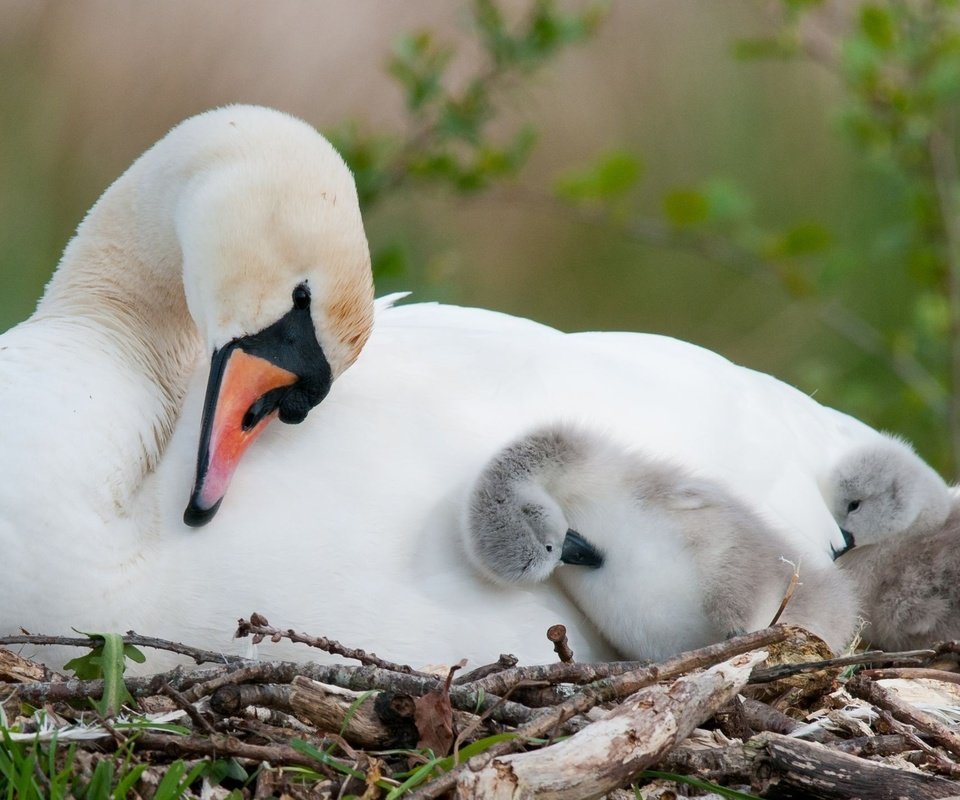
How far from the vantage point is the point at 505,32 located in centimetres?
639

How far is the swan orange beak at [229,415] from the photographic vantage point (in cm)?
329

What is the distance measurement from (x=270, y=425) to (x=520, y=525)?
697 mm

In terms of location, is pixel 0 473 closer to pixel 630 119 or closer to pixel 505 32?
pixel 505 32

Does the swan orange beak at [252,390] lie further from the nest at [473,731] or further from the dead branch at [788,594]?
the dead branch at [788,594]

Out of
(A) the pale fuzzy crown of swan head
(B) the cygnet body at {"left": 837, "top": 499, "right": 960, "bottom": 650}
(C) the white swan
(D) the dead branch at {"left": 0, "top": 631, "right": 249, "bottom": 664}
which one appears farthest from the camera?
(B) the cygnet body at {"left": 837, "top": 499, "right": 960, "bottom": 650}

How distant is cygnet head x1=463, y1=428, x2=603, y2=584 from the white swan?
10 centimetres

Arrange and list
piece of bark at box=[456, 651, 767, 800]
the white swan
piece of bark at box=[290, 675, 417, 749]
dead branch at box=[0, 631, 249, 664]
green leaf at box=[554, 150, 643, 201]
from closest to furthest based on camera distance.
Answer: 1. piece of bark at box=[456, 651, 767, 800]
2. piece of bark at box=[290, 675, 417, 749]
3. dead branch at box=[0, 631, 249, 664]
4. the white swan
5. green leaf at box=[554, 150, 643, 201]

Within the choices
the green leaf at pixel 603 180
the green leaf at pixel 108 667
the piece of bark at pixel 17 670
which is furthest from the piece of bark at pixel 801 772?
the green leaf at pixel 603 180

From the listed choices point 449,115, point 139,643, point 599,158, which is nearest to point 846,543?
point 139,643

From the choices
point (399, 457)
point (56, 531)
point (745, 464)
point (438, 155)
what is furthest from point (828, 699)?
point (438, 155)

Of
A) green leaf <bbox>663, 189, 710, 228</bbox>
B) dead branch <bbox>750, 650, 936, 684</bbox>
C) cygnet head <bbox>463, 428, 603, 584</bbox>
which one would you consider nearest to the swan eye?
cygnet head <bbox>463, 428, 603, 584</bbox>

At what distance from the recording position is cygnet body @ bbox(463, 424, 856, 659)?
3365 mm

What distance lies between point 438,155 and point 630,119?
2.95m

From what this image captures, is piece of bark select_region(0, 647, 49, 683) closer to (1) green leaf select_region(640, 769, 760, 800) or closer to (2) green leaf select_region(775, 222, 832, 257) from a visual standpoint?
(1) green leaf select_region(640, 769, 760, 800)
